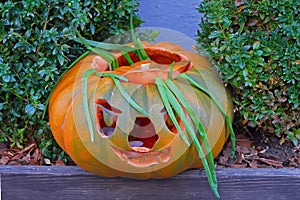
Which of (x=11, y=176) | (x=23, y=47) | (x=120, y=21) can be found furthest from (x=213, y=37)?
(x=11, y=176)

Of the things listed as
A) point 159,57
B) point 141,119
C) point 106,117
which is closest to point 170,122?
point 141,119

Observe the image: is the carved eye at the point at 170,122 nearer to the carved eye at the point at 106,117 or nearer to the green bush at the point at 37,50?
the carved eye at the point at 106,117

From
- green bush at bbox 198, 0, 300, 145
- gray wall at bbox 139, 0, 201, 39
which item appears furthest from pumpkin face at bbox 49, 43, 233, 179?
gray wall at bbox 139, 0, 201, 39

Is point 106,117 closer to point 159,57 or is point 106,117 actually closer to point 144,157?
point 144,157

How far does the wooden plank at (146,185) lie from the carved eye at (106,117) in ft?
0.70

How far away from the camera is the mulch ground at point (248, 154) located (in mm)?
1884

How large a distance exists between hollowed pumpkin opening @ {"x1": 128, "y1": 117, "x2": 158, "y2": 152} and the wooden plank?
5.6 inches

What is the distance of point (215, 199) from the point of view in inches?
69.0

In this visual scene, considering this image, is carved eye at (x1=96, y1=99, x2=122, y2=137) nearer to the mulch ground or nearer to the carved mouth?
the carved mouth

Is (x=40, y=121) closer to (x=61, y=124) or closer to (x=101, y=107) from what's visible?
(x=61, y=124)

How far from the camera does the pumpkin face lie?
62.1 inches

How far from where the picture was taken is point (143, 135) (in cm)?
170

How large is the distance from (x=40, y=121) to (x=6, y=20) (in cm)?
42

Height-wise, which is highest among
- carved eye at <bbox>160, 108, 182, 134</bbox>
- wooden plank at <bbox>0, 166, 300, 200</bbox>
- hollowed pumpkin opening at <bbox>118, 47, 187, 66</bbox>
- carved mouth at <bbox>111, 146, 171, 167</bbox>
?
hollowed pumpkin opening at <bbox>118, 47, 187, 66</bbox>
